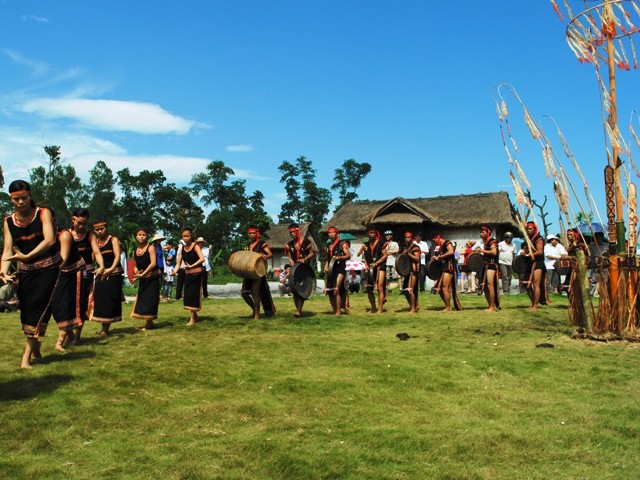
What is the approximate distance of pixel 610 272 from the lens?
357 inches

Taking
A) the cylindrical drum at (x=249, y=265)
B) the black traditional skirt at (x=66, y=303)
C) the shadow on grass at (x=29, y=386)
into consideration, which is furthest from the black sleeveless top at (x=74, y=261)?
the cylindrical drum at (x=249, y=265)

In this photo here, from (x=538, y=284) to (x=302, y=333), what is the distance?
6.20 metres

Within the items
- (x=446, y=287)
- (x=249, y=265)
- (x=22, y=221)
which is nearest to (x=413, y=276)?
(x=446, y=287)

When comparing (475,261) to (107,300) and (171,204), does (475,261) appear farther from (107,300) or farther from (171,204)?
(171,204)

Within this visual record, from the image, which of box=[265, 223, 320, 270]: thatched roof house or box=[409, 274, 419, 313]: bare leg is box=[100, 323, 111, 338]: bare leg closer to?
box=[409, 274, 419, 313]: bare leg

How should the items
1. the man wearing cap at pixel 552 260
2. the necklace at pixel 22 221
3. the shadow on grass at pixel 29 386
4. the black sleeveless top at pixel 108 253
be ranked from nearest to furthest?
the shadow on grass at pixel 29 386 → the necklace at pixel 22 221 → the black sleeveless top at pixel 108 253 → the man wearing cap at pixel 552 260

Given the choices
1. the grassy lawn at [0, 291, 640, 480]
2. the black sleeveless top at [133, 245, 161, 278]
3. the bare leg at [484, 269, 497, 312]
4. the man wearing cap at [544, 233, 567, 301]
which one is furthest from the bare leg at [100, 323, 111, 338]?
the man wearing cap at [544, 233, 567, 301]

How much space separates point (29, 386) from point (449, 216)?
31115 millimetres

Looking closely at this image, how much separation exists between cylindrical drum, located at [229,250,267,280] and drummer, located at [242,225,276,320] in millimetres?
173

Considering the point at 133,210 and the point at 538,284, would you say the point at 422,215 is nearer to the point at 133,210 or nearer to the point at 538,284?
the point at 538,284

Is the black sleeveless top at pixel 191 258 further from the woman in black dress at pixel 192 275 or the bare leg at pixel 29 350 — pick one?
the bare leg at pixel 29 350

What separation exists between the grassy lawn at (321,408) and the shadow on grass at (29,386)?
32mm

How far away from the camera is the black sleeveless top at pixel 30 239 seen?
706cm

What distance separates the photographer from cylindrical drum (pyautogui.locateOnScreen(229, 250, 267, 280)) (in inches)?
460
